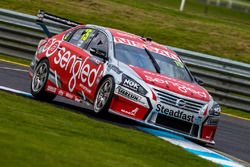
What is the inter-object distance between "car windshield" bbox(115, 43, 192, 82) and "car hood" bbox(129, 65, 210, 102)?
352 mm

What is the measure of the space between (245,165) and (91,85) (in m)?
3.19

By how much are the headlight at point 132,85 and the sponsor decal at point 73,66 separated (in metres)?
0.72

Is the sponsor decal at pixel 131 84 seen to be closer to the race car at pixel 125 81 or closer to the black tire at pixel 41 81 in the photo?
the race car at pixel 125 81

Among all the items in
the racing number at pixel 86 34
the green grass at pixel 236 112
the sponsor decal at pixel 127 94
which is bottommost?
the green grass at pixel 236 112

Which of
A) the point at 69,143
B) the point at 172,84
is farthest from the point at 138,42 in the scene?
the point at 69,143

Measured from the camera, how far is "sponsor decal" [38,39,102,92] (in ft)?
47.4

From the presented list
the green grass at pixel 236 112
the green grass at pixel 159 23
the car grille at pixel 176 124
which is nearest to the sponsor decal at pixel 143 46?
the car grille at pixel 176 124

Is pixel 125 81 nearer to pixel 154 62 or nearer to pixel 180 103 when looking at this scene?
pixel 180 103

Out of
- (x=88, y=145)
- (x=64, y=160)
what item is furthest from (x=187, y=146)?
(x=64, y=160)

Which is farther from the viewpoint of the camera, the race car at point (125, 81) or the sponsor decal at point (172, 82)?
the sponsor decal at point (172, 82)

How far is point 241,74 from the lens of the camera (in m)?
20.6

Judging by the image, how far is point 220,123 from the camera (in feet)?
57.1

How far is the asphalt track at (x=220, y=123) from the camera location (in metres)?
13.9

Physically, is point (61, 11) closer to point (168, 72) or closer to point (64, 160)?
point (168, 72)
